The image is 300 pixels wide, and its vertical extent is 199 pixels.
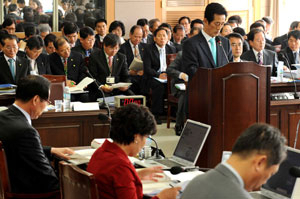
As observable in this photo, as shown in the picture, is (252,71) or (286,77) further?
(286,77)

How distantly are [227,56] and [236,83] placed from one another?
670 millimetres

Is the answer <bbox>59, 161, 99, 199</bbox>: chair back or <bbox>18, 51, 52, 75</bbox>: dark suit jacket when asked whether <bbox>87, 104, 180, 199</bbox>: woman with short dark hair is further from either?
<bbox>18, 51, 52, 75</bbox>: dark suit jacket

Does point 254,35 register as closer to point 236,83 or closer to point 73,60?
point 73,60

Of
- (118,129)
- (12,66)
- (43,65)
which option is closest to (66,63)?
(43,65)

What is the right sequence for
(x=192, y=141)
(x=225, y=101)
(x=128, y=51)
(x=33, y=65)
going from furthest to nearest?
(x=128, y=51) < (x=33, y=65) < (x=225, y=101) < (x=192, y=141)

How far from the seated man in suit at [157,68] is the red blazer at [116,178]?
507 centimetres

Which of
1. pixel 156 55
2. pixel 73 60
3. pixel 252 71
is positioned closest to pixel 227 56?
pixel 252 71

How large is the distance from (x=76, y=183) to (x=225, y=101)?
1.73 metres

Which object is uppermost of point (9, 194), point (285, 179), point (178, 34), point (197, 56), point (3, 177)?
point (178, 34)

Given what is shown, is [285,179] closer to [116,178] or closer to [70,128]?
[116,178]

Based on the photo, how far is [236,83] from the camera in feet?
12.9

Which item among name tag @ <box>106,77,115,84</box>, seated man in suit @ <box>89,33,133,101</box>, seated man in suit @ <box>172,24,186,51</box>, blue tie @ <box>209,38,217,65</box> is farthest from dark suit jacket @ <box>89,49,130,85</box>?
seated man in suit @ <box>172,24,186,51</box>

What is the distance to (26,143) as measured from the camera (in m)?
3.16

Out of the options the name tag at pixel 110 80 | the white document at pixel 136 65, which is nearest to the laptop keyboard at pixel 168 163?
the name tag at pixel 110 80
